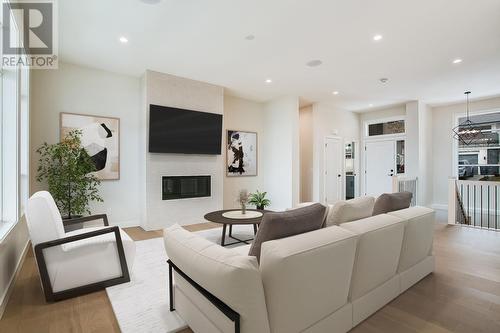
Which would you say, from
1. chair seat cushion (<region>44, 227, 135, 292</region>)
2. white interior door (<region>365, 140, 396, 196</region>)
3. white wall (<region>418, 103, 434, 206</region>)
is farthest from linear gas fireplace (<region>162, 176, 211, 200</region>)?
white wall (<region>418, 103, 434, 206</region>)

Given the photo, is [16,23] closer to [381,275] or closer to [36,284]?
[36,284]

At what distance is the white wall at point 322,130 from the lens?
686 centimetres

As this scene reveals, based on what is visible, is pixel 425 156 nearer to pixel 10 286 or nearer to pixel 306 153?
pixel 306 153

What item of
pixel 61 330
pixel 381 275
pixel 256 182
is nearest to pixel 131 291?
pixel 61 330

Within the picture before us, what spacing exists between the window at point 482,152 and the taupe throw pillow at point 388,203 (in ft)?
17.0

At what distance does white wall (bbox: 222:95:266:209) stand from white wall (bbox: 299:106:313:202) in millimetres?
1264

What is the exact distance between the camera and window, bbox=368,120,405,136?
7.43 metres

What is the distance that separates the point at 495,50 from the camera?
3.81 m

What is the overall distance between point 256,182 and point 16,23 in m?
5.19

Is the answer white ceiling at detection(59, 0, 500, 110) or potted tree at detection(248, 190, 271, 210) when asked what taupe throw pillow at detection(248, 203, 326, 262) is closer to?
white ceiling at detection(59, 0, 500, 110)

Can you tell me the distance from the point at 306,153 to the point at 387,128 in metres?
2.73

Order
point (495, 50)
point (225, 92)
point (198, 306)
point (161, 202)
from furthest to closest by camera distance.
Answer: point (225, 92)
point (161, 202)
point (495, 50)
point (198, 306)

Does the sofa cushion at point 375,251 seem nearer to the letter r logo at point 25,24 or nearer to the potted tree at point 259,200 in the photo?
the letter r logo at point 25,24

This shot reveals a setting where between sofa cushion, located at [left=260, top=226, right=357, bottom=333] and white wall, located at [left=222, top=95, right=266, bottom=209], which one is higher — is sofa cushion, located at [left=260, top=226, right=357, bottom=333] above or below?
below
